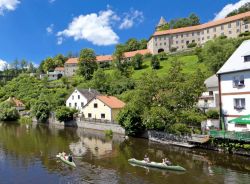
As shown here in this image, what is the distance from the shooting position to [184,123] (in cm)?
4519

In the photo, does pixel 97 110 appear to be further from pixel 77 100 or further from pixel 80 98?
pixel 77 100

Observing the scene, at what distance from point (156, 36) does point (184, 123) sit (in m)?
117

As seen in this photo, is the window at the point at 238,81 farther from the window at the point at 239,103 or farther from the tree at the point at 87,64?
the tree at the point at 87,64

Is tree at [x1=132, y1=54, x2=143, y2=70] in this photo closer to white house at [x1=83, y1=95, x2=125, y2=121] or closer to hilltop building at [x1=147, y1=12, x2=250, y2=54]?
hilltop building at [x1=147, y1=12, x2=250, y2=54]

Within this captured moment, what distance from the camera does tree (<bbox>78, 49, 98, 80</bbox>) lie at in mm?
140625

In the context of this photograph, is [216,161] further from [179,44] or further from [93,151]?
[179,44]

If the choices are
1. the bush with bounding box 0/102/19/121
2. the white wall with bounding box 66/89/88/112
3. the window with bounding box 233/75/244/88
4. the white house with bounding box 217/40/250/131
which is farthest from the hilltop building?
the window with bounding box 233/75/244/88

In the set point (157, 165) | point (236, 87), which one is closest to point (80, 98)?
point (236, 87)

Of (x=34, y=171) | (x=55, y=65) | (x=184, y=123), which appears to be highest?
(x=55, y=65)

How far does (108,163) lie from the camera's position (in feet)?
120

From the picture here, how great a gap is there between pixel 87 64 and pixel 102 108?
7529 cm

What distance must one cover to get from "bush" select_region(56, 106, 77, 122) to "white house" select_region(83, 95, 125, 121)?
3.24m

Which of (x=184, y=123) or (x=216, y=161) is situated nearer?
(x=216, y=161)

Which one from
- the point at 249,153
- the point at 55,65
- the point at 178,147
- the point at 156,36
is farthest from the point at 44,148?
the point at 55,65
